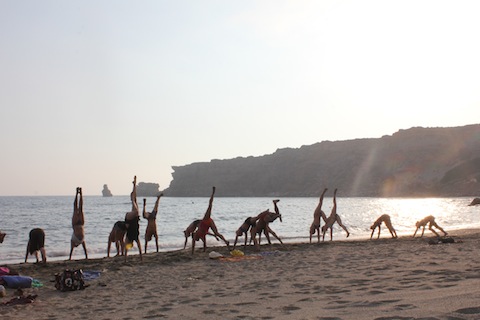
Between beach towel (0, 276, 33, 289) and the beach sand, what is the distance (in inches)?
7.8

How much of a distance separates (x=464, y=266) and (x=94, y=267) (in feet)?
29.9

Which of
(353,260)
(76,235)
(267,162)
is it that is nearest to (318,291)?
(353,260)

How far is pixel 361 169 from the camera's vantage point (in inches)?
5925

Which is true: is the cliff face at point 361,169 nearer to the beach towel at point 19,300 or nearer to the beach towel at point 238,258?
the beach towel at point 238,258

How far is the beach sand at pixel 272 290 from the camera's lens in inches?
254

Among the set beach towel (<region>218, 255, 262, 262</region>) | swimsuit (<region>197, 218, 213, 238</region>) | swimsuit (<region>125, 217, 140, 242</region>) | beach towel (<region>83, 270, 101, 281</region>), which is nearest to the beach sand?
beach towel (<region>83, 270, 101, 281</region>)

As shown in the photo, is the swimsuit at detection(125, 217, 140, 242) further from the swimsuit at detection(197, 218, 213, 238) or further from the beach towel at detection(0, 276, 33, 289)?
the beach towel at detection(0, 276, 33, 289)

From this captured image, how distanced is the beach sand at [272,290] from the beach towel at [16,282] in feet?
0.65

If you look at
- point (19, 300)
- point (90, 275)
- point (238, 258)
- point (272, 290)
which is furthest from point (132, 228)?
point (272, 290)

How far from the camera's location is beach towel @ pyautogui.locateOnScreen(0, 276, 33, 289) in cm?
991

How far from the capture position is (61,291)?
378 inches

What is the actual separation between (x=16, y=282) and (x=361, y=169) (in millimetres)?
147058

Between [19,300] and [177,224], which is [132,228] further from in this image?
[177,224]

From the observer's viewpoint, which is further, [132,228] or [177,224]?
[177,224]
